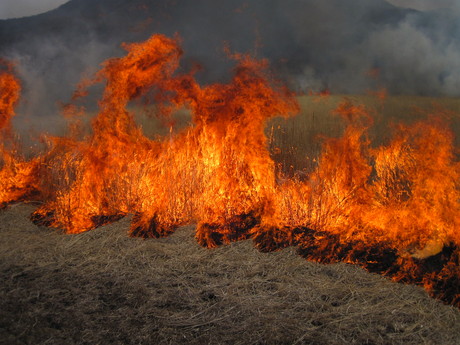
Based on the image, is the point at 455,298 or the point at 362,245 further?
the point at 362,245

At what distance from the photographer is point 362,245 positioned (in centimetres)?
459

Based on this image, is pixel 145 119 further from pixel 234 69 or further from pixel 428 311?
pixel 428 311

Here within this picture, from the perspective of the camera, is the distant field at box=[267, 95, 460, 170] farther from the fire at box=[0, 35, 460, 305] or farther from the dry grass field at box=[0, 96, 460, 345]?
the dry grass field at box=[0, 96, 460, 345]

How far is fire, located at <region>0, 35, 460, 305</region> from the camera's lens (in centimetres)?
445

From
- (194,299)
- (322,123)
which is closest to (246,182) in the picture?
(194,299)

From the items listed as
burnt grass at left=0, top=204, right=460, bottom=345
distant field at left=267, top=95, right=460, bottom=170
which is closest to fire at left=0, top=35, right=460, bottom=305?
burnt grass at left=0, top=204, right=460, bottom=345

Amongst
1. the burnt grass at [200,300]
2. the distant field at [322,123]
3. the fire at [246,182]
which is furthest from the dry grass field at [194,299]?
the distant field at [322,123]

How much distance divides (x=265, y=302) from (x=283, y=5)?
90.2m

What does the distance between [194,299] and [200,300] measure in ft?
0.20

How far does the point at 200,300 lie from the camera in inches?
148

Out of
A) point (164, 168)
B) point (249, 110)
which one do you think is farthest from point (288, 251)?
point (164, 168)

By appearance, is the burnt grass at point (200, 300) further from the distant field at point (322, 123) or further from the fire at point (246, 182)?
the distant field at point (322, 123)

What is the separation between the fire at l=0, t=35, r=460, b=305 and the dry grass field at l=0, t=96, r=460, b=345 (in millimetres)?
359

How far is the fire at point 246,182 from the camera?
14.6ft
